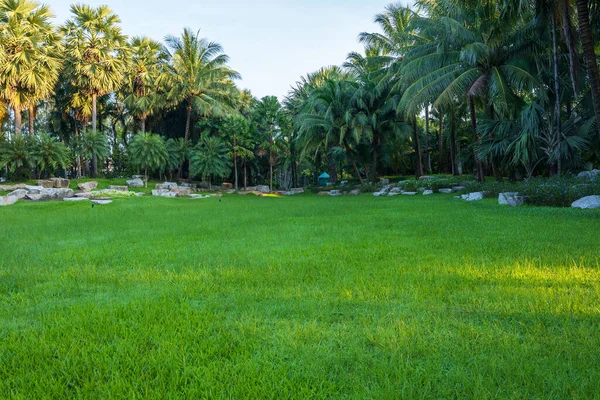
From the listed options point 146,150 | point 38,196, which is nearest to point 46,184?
point 38,196

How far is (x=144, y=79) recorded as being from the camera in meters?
30.5

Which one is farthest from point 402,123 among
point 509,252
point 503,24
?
point 509,252

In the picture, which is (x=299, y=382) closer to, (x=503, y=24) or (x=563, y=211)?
(x=563, y=211)

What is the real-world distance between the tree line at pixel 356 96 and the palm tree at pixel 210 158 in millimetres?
98

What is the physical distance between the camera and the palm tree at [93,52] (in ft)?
88.9

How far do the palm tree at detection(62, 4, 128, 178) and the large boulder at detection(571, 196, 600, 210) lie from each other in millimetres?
28905

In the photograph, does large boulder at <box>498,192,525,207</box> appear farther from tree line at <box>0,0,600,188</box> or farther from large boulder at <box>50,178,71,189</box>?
large boulder at <box>50,178,71,189</box>

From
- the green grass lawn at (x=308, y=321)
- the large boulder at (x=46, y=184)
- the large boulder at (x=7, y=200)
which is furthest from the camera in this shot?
the large boulder at (x=46, y=184)

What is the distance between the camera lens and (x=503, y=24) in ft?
43.8

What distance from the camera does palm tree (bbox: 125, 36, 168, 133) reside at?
30.5 meters

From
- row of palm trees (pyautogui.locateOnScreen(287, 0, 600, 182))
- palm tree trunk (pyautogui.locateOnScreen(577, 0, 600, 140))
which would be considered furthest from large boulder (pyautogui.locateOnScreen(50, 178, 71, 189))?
palm tree trunk (pyautogui.locateOnScreen(577, 0, 600, 140))

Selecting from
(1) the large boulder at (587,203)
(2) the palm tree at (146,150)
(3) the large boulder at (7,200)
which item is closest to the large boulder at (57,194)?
(3) the large boulder at (7,200)

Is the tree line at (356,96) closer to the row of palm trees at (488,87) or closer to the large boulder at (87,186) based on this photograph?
the row of palm trees at (488,87)

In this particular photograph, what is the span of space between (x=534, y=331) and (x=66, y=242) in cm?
670
